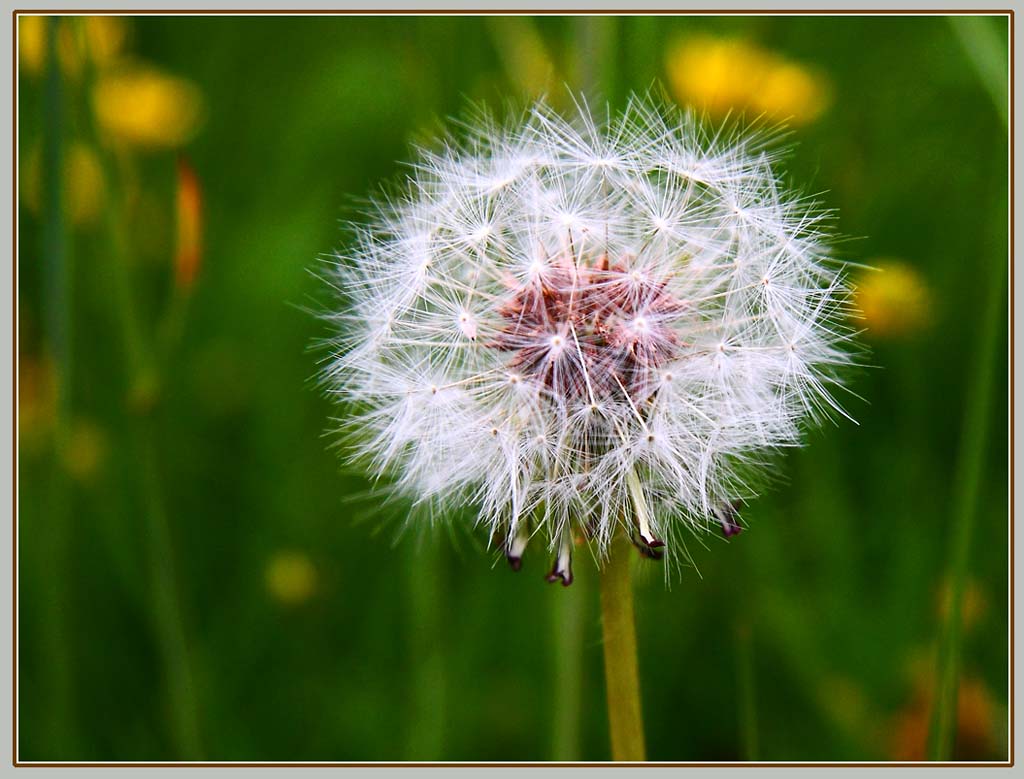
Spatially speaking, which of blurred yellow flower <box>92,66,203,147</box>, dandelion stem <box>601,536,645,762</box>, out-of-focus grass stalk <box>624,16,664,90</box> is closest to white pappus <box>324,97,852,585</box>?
dandelion stem <box>601,536,645,762</box>

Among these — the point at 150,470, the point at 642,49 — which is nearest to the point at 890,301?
the point at 642,49

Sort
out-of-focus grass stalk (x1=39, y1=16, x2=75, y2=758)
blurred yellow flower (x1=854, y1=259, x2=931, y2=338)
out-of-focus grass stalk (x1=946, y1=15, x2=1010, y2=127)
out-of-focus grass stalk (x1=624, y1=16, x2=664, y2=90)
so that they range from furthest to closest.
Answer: blurred yellow flower (x1=854, y1=259, x2=931, y2=338) → out-of-focus grass stalk (x1=624, y1=16, x2=664, y2=90) → out-of-focus grass stalk (x1=39, y1=16, x2=75, y2=758) → out-of-focus grass stalk (x1=946, y1=15, x2=1010, y2=127)

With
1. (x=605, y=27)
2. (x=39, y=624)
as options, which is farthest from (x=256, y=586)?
(x=605, y=27)

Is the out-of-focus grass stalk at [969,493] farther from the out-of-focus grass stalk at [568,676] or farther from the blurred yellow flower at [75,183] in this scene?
the blurred yellow flower at [75,183]

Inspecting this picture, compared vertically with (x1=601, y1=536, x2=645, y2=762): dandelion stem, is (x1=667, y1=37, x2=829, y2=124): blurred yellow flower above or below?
above

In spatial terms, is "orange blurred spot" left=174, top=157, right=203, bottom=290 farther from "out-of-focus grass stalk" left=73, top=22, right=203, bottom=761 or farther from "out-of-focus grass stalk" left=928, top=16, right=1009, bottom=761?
"out-of-focus grass stalk" left=928, top=16, right=1009, bottom=761

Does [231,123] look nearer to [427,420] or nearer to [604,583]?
[427,420]

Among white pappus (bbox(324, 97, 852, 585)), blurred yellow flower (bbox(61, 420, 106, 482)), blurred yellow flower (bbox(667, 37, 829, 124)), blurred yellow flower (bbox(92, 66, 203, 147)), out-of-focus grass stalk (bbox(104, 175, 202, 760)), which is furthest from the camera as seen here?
blurred yellow flower (bbox(92, 66, 203, 147))
